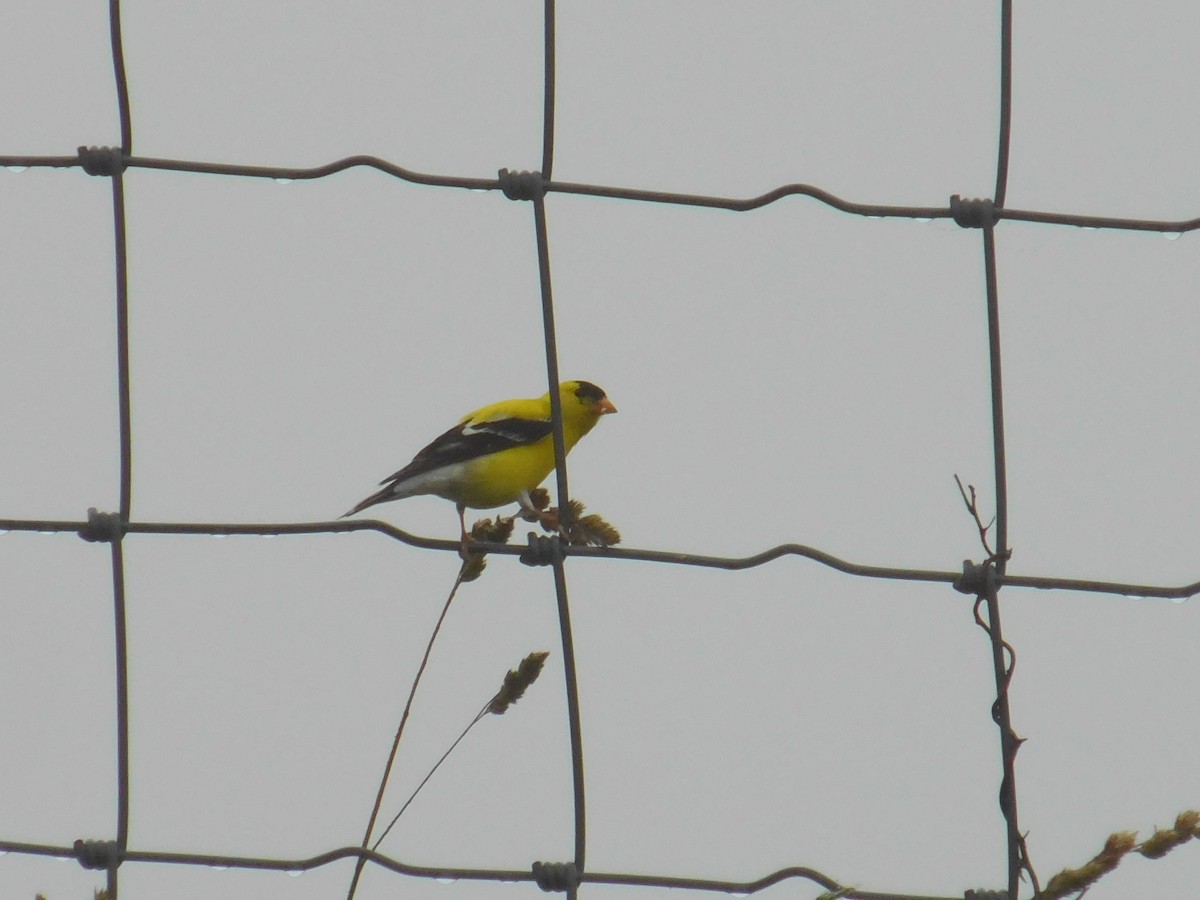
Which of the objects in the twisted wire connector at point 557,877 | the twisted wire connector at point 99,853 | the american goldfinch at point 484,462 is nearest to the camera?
the twisted wire connector at point 557,877

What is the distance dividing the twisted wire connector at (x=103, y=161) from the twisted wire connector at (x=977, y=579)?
148 cm

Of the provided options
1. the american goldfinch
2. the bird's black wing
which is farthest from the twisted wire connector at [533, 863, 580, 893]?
the bird's black wing

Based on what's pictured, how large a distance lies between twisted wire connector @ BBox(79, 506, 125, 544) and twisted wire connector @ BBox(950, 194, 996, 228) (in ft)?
4.69

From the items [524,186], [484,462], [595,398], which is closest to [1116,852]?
[524,186]

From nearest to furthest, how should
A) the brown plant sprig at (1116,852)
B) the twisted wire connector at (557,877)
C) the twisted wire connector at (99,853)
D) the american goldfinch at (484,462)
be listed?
the brown plant sprig at (1116,852) → the twisted wire connector at (557,877) → the twisted wire connector at (99,853) → the american goldfinch at (484,462)

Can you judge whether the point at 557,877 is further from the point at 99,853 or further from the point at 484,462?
the point at 484,462

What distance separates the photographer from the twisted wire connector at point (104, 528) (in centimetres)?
267

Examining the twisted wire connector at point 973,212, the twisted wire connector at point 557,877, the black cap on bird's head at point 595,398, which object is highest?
the black cap on bird's head at point 595,398

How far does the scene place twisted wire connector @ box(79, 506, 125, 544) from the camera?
2668 mm

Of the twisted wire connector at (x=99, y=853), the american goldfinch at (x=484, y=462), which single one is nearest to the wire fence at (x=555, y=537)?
the twisted wire connector at (x=99, y=853)

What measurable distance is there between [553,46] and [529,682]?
3.13ft

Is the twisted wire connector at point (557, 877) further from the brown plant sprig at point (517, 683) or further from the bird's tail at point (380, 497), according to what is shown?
the bird's tail at point (380, 497)

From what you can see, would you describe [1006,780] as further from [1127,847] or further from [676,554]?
[676,554]

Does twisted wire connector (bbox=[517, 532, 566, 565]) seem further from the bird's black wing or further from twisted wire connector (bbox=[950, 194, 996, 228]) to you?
the bird's black wing
